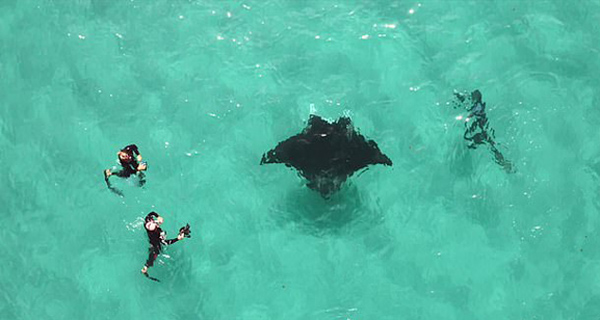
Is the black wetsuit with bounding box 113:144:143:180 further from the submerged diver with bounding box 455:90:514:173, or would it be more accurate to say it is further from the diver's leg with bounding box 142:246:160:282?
the submerged diver with bounding box 455:90:514:173

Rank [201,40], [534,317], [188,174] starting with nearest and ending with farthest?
[534,317], [188,174], [201,40]

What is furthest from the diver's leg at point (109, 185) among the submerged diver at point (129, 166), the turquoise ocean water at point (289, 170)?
the turquoise ocean water at point (289, 170)

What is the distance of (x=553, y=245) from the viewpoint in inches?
607

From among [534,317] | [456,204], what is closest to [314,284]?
[456,204]

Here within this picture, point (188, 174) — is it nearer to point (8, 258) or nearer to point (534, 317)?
point (8, 258)

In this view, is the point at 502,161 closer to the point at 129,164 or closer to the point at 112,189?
the point at 129,164

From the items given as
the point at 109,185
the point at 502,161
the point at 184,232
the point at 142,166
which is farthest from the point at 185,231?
the point at 502,161

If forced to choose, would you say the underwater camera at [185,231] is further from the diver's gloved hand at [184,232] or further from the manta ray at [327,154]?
the manta ray at [327,154]

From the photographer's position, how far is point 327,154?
1544cm

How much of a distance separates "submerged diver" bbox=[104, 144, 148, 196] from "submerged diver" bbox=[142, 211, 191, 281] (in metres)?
1.12

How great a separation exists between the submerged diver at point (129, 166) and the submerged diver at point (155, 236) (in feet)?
3.67

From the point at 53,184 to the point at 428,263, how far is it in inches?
334

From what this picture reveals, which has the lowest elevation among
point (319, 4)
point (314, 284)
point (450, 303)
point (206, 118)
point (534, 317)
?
point (534, 317)

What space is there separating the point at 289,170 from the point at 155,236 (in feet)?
10.6
